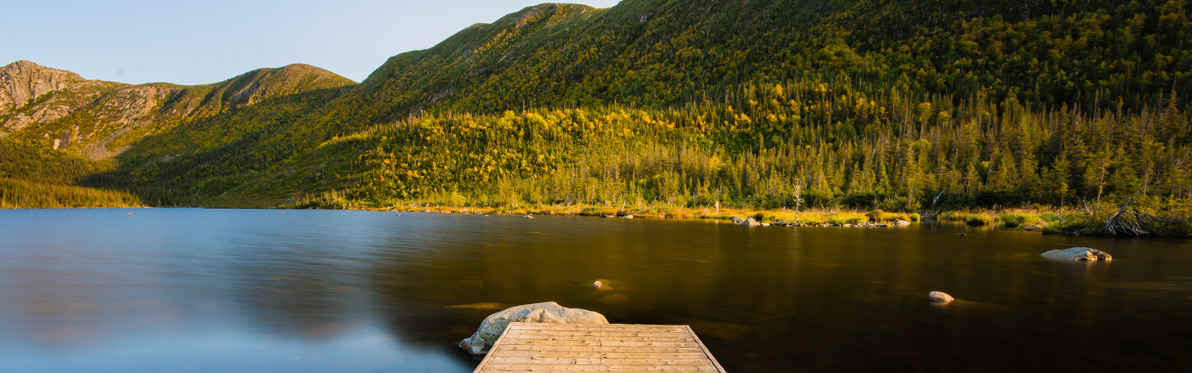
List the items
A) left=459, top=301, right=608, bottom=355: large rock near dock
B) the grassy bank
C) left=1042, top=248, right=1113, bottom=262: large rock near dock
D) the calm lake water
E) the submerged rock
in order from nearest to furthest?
left=459, top=301, right=608, bottom=355: large rock near dock, the calm lake water, the submerged rock, left=1042, top=248, right=1113, bottom=262: large rock near dock, the grassy bank

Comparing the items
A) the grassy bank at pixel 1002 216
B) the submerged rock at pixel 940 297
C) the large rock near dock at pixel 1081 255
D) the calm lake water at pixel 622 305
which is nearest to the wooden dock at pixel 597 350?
the calm lake water at pixel 622 305

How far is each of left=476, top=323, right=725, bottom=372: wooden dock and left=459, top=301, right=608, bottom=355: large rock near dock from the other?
674 mm

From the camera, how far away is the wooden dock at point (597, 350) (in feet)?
43.2

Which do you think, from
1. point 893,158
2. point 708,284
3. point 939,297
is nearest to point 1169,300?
point 939,297

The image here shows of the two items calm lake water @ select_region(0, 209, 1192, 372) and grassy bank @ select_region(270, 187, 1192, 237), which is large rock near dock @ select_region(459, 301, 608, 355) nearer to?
calm lake water @ select_region(0, 209, 1192, 372)

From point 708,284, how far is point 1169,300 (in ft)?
69.0

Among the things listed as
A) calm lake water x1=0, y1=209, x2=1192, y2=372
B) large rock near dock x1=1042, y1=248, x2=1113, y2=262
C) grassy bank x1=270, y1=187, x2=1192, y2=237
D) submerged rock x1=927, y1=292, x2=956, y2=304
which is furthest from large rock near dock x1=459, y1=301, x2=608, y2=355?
grassy bank x1=270, y1=187, x2=1192, y2=237

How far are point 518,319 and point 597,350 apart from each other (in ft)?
12.1

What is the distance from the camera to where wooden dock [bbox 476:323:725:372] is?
13.2m

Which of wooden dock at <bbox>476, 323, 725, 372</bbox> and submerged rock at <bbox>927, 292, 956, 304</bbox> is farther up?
wooden dock at <bbox>476, 323, 725, 372</bbox>

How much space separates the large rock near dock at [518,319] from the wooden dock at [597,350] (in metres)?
0.67

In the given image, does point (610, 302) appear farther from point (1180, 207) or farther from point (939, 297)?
point (1180, 207)

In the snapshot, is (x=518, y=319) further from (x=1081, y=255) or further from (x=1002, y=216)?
(x=1002, y=216)

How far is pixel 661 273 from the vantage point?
111 ft
